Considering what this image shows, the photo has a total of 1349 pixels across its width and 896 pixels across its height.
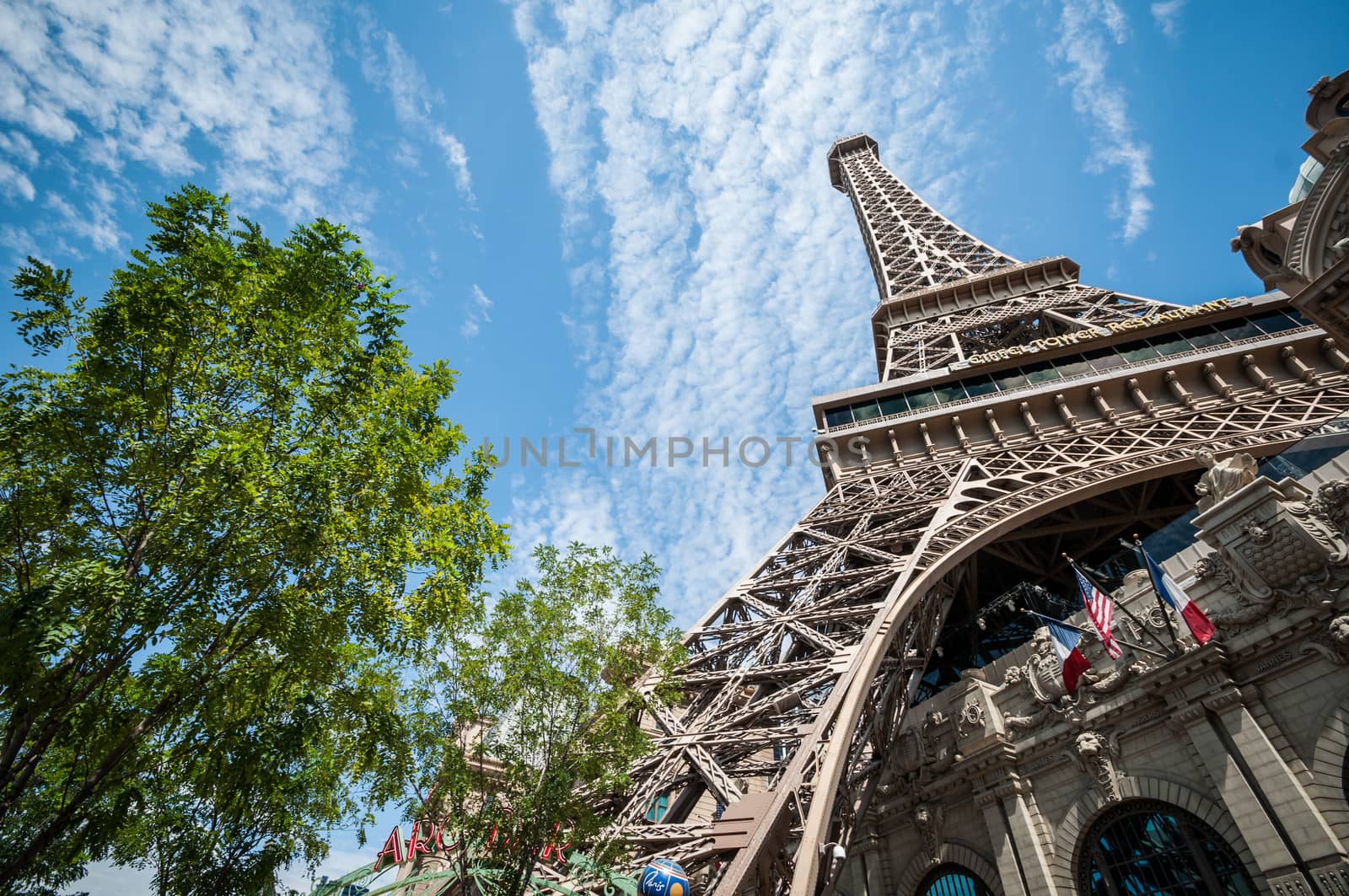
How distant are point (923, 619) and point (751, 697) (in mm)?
6291

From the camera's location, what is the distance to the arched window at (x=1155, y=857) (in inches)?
505

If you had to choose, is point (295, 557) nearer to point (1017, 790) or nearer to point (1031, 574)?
point (1017, 790)

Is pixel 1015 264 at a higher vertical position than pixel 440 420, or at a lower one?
higher

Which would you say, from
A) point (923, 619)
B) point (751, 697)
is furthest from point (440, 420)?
point (923, 619)

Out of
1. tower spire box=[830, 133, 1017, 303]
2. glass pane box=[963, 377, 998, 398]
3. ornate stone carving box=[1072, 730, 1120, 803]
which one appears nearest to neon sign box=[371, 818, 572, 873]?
ornate stone carving box=[1072, 730, 1120, 803]

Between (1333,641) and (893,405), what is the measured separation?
19084 mm

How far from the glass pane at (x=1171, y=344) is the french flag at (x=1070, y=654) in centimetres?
1809

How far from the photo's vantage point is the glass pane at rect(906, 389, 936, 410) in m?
29.8

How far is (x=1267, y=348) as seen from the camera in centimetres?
2508

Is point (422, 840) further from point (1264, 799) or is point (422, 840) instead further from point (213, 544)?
point (1264, 799)

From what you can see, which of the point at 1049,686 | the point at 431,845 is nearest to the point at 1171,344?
the point at 1049,686

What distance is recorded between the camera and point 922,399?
98.9 feet

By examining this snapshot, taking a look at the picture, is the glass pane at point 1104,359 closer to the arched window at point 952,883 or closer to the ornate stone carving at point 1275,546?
the ornate stone carving at point 1275,546

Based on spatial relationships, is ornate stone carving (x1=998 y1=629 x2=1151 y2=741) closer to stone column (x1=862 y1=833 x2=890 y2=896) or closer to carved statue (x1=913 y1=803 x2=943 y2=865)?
carved statue (x1=913 y1=803 x2=943 y2=865)
